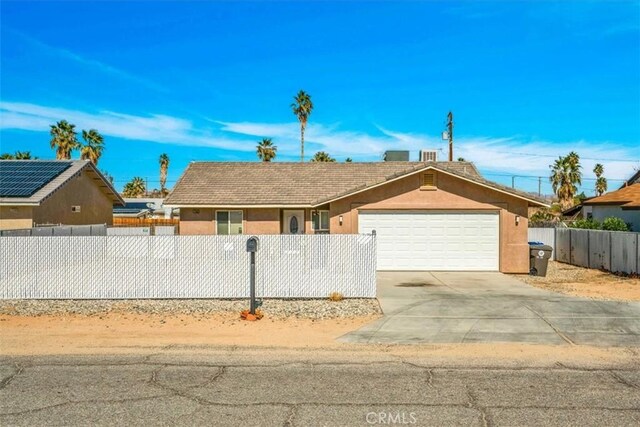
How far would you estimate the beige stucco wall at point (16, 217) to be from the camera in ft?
71.6

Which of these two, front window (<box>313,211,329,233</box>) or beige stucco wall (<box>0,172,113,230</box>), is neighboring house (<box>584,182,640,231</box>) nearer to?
front window (<box>313,211,329,233</box>)

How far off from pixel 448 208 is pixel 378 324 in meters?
9.92

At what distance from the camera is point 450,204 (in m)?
19.5

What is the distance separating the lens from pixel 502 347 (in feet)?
29.4

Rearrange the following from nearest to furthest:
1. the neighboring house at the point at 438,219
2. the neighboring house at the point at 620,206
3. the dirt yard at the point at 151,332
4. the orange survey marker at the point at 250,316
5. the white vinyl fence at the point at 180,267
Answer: the dirt yard at the point at 151,332 → the orange survey marker at the point at 250,316 → the white vinyl fence at the point at 180,267 → the neighboring house at the point at 438,219 → the neighboring house at the point at 620,206

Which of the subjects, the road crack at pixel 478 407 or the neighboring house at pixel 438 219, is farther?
the neighboring house at pixel 438 219

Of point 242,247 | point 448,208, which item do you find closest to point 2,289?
point 242,247

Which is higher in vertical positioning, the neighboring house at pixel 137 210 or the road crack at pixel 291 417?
the neighboring house at pixel 137 210

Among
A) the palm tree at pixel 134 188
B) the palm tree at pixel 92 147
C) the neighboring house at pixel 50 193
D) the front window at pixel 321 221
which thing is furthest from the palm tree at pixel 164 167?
the front window at pixel 321 221

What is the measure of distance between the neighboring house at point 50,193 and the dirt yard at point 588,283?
20040 mm

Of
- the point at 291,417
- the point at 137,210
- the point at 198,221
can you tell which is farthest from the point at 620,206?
the point at 137,210

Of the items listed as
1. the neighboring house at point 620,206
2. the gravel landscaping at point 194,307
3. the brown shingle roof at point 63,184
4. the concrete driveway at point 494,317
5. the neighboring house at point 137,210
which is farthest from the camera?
the neighboring house at point 137,210

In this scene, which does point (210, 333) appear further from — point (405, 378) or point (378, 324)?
point (405, 378)

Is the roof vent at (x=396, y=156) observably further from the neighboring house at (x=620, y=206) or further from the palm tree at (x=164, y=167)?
the palm tree at (x=164, y=167)
